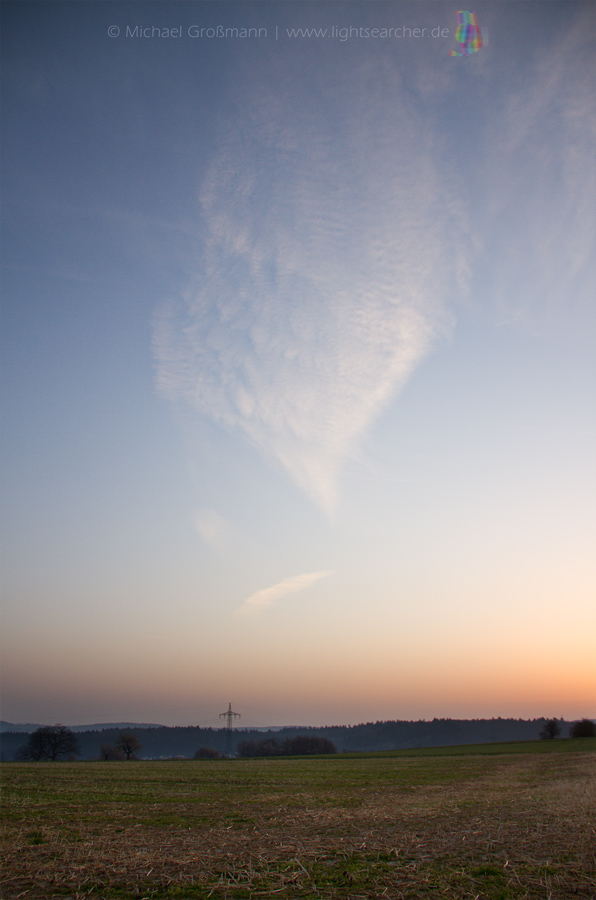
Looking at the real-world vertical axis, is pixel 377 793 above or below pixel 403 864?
below

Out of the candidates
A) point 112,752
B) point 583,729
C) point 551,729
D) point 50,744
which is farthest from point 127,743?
point 551,729

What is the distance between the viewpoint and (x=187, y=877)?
874cm

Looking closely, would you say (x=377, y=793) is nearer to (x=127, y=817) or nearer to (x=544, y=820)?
(x=544, y=820)

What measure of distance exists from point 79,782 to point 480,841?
80.6ft

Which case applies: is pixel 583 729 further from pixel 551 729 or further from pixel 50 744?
pixel 50 744

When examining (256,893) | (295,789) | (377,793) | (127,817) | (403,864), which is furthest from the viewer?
(295,789)

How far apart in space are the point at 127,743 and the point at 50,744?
53.0 ft

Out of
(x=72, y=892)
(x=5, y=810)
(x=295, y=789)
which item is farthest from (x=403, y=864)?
(x=295, y=789)

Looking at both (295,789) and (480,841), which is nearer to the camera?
(480,841)

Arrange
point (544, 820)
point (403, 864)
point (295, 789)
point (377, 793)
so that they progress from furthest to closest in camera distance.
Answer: point (295, 789) → point (377, 793) → point (544, 820) → point (403, 864)

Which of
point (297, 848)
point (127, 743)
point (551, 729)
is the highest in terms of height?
point (297, 848)

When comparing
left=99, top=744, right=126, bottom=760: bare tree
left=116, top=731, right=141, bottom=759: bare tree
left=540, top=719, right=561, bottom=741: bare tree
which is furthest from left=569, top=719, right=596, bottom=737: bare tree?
left=99, top=744, right=126, bottom=760: bare tree

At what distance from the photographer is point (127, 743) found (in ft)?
371

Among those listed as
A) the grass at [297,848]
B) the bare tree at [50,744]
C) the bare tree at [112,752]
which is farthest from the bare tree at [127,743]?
the grass at [297,848]
